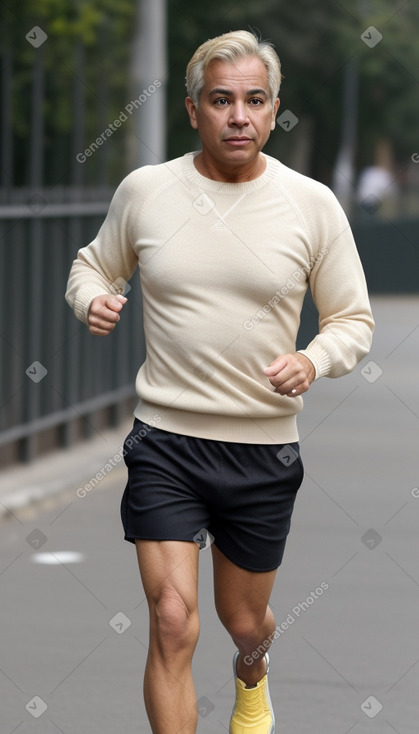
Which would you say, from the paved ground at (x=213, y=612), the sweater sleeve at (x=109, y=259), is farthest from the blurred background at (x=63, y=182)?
the sweater sleeve at (x=109, y=259)

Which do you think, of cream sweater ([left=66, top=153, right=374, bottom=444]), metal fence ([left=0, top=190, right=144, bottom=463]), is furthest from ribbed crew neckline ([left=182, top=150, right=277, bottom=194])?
metal fence ([left=0, top=190, right=144, bottom=463])

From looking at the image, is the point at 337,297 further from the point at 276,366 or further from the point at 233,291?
the point at 276,366

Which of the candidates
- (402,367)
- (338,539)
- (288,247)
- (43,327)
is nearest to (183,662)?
(288,247)

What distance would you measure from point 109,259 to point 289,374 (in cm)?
71

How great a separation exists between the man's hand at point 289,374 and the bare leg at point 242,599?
597mm

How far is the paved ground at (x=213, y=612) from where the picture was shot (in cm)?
556

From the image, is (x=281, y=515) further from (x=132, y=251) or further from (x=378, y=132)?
(x=378, y=132)

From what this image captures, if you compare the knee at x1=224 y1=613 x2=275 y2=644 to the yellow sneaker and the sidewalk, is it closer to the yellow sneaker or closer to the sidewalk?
the yellow sneaker

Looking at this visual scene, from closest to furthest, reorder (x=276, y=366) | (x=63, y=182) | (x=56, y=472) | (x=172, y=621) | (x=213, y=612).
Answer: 1. (x=276, y=366)
2. (x=172, y=621)
3. (x=213, y=612)
4. (x=56, y=472)
5. (x=63, y=182)

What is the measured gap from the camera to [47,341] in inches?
427

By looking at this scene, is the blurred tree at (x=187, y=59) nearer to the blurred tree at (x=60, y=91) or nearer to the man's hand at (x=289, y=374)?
the blurred tree at (x=60, y=91)

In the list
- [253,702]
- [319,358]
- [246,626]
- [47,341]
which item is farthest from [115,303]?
[47,341]

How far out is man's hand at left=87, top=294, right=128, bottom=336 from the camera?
438 centimetres

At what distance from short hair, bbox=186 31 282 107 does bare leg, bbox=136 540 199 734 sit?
3.71ft
